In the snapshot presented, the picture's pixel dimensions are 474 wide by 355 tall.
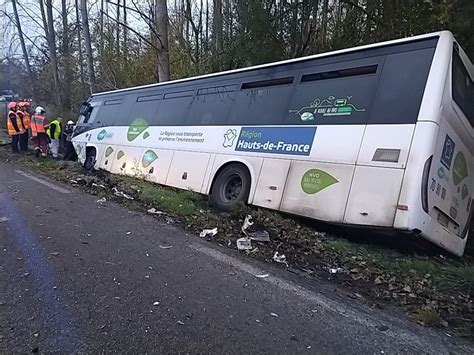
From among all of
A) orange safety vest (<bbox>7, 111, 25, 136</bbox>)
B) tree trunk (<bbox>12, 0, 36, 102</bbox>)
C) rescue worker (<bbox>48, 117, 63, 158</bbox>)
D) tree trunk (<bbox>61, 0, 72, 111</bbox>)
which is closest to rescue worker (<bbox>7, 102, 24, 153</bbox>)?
orange safety vest (<bbox>7, 111, 25, 136</bbox>)

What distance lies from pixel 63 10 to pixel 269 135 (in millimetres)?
21210

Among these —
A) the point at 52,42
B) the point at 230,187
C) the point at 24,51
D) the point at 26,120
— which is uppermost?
the point at 24,51

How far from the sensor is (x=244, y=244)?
4.76 meters

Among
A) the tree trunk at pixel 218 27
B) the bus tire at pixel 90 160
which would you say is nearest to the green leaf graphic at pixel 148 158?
the bus tire at pixel 90 160

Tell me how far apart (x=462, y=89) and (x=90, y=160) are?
31.0 ft

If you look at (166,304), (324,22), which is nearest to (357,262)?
(166,304)

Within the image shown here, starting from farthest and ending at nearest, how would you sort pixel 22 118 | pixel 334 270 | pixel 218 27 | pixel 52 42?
pixel 52 42 < pixel 218 27 < pixel 22 118 < pixel 334 270

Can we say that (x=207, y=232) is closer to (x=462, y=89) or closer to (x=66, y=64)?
(x=462, y=89)

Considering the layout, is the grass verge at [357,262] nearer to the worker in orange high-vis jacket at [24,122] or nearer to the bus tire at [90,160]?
the bus tire at [90,160]

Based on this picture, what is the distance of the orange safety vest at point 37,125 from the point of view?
42.0 ft

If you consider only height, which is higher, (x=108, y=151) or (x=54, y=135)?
(x=54, y=135)

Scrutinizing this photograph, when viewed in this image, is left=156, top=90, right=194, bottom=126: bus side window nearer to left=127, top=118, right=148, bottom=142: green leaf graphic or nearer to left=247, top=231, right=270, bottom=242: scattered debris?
left=127, top=118, right=148, bottom=142: green leaf graphic

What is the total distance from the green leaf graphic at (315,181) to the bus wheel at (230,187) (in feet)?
3.67

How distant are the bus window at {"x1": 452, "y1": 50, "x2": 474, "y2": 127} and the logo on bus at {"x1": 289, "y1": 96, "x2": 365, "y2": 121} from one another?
1121 millimetres
